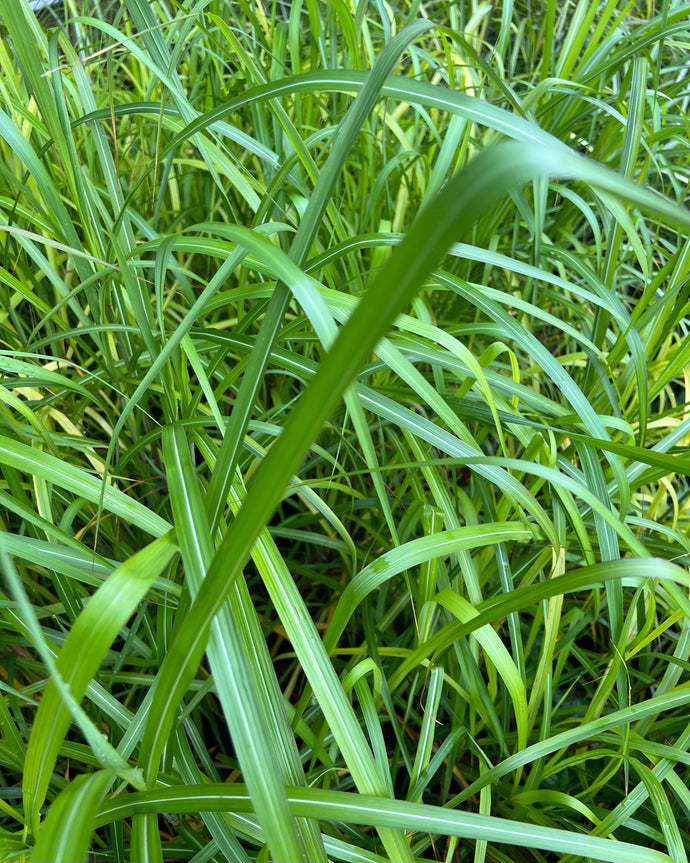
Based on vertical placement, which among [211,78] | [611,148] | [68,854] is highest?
[211,78]

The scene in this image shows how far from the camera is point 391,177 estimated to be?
0.89 meters

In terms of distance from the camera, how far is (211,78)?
0.85 metres

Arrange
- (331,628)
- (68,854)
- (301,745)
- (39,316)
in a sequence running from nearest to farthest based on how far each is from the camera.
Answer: (68,854)
(331,628)
(301,745)
(39,316)

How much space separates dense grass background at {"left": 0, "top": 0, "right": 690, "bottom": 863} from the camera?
0.93 feet

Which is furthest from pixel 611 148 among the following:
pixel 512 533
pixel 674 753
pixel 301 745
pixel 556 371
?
pixel 301 745

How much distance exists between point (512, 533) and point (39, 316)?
656mm

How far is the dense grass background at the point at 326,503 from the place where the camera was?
28 cm

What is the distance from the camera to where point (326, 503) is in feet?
2.04

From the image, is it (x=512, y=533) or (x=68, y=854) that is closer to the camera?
(x=68, y=854)

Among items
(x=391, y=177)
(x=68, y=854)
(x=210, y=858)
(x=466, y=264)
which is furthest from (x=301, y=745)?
(x=391, y=177)

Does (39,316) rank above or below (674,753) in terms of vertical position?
above

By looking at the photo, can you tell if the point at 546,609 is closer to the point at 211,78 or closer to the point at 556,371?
the point at 556,371

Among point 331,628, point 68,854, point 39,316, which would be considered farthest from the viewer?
point 39,316

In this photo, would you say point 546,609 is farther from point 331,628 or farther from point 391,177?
point 391,177
